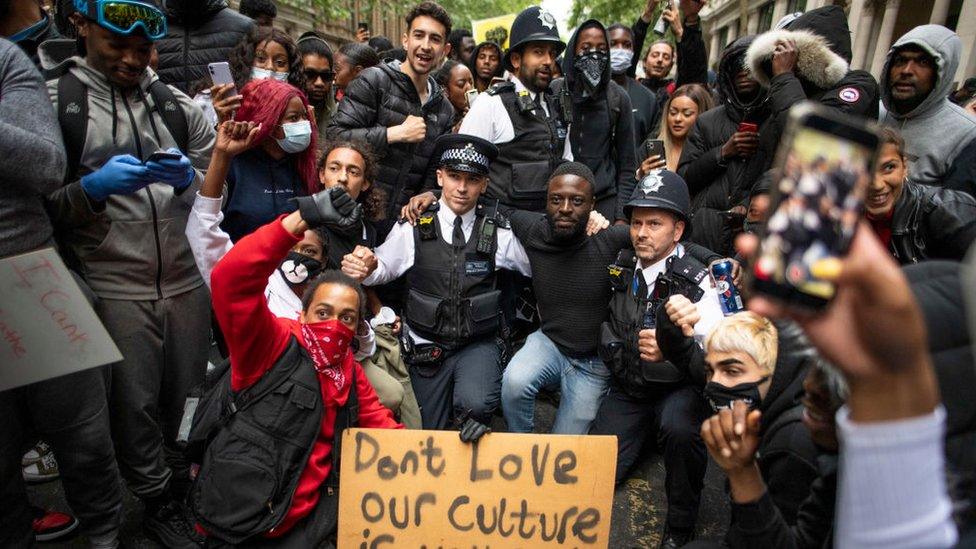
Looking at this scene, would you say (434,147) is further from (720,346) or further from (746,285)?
(746,285)

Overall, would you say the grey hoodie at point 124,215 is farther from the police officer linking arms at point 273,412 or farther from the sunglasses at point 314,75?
the sunglasses at point 314,75

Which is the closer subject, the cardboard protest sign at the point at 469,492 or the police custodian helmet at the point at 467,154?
the cardboard protest sign at the point at 469,492

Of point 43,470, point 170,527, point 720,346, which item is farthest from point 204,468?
point 720,346

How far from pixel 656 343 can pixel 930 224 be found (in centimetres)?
138

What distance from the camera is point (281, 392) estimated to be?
2113 mm

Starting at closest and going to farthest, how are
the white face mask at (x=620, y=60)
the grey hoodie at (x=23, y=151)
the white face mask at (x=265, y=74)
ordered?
the grey hoodie at (x=23, y=151) → the white face mask at (x=265, y=74) → the white face mask at (x=620, y=60)

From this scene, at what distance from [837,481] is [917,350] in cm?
89

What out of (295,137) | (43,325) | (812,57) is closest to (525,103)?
(295,137)

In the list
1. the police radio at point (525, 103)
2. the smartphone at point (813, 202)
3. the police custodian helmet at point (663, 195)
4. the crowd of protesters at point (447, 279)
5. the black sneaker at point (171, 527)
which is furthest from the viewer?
the police radio at point (525, 103)

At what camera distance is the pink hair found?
285 centimetres

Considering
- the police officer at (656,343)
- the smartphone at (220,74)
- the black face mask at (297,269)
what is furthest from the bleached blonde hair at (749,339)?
the smartphone at (220,74)

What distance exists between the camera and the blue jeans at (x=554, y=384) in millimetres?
3209

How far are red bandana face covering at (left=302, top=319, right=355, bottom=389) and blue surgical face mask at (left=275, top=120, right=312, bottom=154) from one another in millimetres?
1135

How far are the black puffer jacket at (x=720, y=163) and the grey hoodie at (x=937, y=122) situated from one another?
81cm
